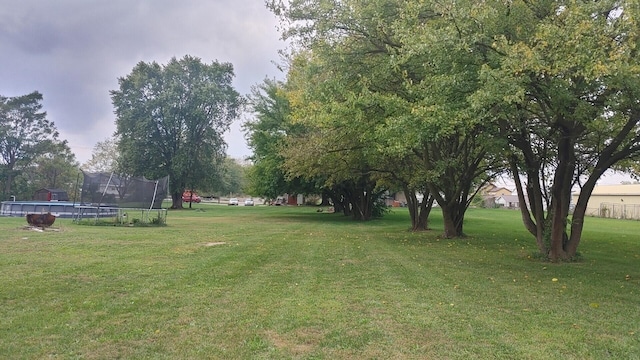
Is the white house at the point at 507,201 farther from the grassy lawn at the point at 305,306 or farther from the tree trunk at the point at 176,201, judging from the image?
the grassy lawn at the point at 305,306

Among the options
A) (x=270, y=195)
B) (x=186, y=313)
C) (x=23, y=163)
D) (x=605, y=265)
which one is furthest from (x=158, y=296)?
(x=23, y=163)

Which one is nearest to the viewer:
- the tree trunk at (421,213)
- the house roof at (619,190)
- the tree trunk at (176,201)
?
the tree trunk at (421,213)

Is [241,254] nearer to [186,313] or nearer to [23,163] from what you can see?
[186,313]

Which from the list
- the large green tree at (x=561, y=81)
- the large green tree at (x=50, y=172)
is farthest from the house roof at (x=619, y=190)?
the large green tree at (x=50, y=172)

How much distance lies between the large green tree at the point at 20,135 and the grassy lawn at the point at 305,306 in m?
47.3

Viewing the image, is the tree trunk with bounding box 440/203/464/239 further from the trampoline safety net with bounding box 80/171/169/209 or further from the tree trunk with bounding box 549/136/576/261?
the trampoline safety net with bounding box 80/171/169/209

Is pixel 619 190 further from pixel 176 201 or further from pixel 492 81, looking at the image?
pixel 492 81

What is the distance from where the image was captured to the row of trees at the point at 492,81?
24.4 ft

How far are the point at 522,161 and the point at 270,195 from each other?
2240cm

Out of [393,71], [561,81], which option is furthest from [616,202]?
[561,81]

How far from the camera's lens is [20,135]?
170 ft

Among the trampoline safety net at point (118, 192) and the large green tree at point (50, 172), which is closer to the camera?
the trampoline safety net at point (118, 192)

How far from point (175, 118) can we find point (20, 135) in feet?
60.5

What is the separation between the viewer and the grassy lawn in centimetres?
446
